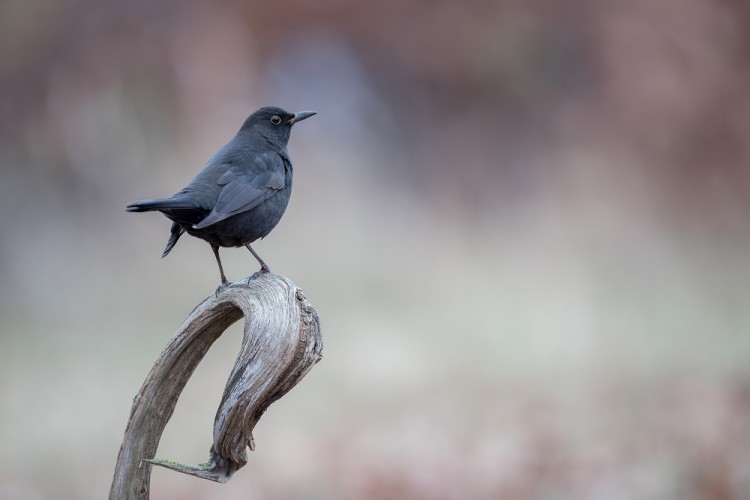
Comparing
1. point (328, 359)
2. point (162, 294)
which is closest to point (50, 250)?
point (162, 294)

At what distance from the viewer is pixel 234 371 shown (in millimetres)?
2965

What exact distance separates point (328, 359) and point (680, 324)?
3.39 metres

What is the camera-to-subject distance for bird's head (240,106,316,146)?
4.80m

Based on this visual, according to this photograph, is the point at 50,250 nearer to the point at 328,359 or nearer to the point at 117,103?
the point at 117,103

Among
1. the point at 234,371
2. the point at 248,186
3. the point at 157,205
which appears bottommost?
the point at 234,371

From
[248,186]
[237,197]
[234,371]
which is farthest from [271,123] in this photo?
[234,371]

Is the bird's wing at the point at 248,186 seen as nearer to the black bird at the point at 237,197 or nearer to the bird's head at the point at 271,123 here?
the black bird at the point at 237,197

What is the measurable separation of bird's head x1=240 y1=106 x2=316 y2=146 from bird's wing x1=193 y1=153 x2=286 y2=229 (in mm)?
242

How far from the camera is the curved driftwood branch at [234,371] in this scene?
9.62 feet

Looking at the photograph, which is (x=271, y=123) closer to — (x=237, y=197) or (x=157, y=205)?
(x=237, y=197)

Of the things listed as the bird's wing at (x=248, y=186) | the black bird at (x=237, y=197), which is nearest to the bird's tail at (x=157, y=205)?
the black bird at (x=237, y=197)

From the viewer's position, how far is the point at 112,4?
10078 mm

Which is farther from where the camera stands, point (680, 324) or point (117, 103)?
point (117, 103)

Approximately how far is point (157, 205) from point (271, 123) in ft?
4.66
